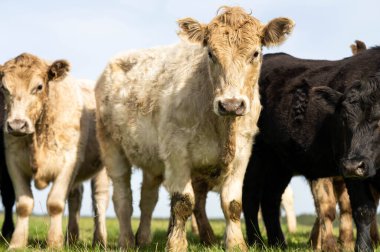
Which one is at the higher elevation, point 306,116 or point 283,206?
point 306,116

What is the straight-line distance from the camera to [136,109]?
8969mm

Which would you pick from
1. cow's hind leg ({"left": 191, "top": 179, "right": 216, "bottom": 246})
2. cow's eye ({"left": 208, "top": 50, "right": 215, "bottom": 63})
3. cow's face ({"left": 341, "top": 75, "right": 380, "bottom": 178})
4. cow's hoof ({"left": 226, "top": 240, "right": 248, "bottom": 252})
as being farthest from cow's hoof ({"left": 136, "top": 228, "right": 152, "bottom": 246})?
cow's eye ({"left": 208, "top": 50, "right": 215, "bottom": 63})

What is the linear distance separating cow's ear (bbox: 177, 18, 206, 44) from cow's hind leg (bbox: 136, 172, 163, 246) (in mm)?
2816

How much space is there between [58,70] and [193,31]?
2815mm

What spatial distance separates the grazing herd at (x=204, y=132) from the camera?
7.57 m

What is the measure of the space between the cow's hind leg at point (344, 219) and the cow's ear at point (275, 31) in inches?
119

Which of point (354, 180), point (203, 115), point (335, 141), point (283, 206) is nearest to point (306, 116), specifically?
point (335, 141)

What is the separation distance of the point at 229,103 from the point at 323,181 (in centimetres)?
351

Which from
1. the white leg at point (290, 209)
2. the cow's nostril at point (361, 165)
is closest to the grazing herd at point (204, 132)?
the cow's nostril at point (361, 165)

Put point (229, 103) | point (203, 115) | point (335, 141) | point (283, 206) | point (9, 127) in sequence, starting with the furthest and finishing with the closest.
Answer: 1. point (283, 206)
2. point (9, 127)
3. point (335, 141)
4. point (203, 115)
5. point (229, 103)

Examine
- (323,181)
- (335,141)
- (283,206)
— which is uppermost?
(335,141)

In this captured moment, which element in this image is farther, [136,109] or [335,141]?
[136,109]

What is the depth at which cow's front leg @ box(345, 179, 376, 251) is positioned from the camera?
782cm

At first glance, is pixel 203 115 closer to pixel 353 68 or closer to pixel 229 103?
pixel 229 103
